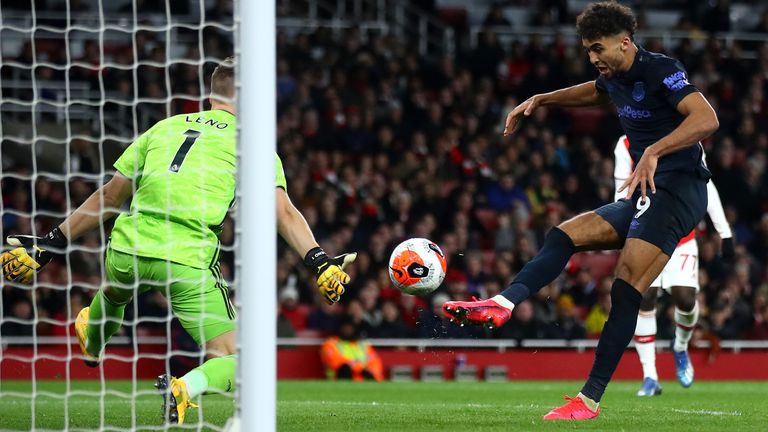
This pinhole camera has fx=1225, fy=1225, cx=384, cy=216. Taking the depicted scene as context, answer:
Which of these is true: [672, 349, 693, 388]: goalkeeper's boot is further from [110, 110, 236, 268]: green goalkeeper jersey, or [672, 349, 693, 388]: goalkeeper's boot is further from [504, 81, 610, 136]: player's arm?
[110, 110, 236, 268]: green goalkeeper jersey

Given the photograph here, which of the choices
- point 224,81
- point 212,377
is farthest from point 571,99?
point 212,377

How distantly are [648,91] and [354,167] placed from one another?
9913 mm

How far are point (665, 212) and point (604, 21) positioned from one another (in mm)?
986

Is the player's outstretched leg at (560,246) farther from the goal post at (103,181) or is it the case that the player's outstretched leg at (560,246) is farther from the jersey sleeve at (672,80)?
the goal post at (103,181)

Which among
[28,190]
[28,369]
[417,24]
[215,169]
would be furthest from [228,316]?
[417,24]

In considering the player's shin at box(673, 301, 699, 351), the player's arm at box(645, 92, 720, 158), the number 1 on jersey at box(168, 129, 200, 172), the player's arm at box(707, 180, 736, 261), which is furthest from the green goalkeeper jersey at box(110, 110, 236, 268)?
the player's shin at box(673, 301, 699, 351)

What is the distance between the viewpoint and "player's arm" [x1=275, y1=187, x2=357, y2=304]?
18.5 feet

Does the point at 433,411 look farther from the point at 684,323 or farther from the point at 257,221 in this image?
the point at 684,323

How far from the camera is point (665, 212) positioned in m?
6.02

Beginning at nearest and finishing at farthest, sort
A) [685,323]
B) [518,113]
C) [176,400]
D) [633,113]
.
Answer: [176,400] < [633,113] < [518,113] < [685,323]

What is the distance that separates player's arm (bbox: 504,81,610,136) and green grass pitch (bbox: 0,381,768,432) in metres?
1.62

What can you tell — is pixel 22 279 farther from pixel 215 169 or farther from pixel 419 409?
pixel 419 409

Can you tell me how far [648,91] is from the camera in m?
6.12

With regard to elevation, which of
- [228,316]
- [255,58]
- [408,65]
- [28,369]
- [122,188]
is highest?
[408,65]
